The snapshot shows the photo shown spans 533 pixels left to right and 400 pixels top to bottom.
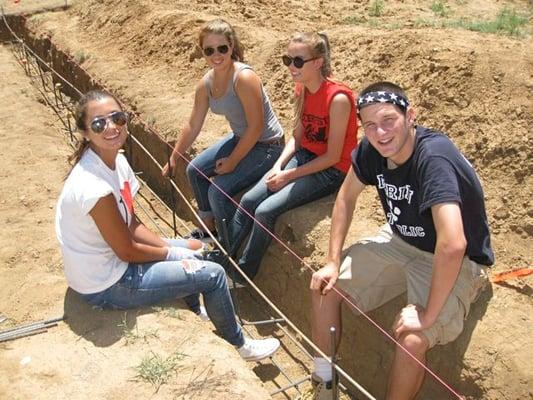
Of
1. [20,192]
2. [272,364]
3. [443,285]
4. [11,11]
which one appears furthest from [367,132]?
[11,11]

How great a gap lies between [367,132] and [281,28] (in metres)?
6.51

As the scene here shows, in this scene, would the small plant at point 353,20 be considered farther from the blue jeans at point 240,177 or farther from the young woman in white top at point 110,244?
the young woman in white top at point 110,244

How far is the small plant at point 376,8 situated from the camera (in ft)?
32.8

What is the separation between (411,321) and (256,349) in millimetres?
1463

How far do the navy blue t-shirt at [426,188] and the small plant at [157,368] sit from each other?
1660 millimetres

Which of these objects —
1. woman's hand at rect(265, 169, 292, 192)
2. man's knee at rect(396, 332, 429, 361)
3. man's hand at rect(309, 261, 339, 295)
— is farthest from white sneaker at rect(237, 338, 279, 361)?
man's knee at rect(396, 332, 429, 361)

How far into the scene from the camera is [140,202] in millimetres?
7672

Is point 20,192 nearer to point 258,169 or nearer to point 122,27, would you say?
point 258,169

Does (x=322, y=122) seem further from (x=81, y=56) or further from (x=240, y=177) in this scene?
(x=81, y=56)

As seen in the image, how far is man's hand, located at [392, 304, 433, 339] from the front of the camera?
343cm

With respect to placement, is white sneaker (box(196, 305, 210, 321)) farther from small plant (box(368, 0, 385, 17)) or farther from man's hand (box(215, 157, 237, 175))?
small plant (box(368, 0, 385, 17))

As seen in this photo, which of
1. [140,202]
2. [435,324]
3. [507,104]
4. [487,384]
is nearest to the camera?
[435,324]

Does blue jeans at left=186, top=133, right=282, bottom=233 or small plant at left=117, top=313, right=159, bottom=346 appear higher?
blue jeans at left=186, top=133, right=282, bottom=233

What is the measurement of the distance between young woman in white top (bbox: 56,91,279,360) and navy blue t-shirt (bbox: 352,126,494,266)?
129 cm
